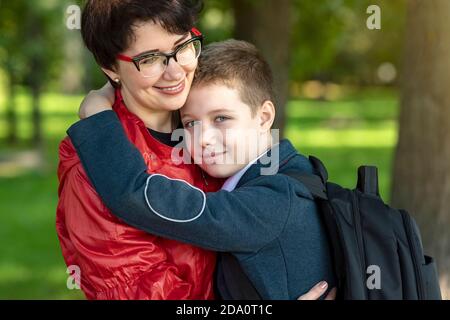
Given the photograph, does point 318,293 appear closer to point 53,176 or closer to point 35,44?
point 53,176

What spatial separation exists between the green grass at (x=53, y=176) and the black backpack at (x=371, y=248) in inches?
132

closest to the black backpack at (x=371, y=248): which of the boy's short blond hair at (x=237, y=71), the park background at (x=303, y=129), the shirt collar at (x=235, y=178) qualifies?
the shirt collar at (x=235, y=178)

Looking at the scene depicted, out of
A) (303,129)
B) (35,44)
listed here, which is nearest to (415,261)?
(35,44)

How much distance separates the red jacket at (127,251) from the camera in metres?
2.55

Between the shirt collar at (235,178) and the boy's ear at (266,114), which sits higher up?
the boy's ear at (266,114)

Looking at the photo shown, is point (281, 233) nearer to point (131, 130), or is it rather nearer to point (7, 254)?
point (131, 130)

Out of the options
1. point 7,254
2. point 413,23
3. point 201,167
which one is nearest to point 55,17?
point 7,254

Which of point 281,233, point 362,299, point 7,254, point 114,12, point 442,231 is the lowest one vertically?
point 7,254

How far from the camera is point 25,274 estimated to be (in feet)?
31.6

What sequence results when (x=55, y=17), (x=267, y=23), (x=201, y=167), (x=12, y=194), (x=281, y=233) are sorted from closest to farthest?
1. (x=281, y=233)
2. (x=201, y=167)
3. (x=267, y=23)
4. (x=12, y=194)
5. (x=55, y=17)

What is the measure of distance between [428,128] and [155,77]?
3244mm

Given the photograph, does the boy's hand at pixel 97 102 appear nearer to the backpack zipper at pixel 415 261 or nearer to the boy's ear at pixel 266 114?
the boy's ear at pixel 266 114

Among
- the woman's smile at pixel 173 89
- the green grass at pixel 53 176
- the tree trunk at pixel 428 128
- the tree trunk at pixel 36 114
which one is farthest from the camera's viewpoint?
the tree trunk at pixel 36 114

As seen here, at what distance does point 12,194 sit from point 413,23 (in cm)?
1152
